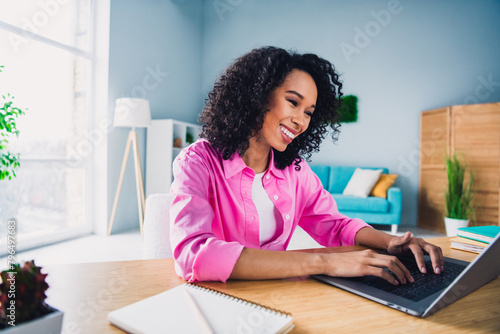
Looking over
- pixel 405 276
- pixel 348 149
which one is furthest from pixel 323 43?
pixel 405 276

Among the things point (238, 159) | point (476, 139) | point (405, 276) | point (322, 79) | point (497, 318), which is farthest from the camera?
point (476, 139)

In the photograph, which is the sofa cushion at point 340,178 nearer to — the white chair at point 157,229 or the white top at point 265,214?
the white top at point 265,214

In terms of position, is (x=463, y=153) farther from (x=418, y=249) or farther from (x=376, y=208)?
(x=418, y=249)

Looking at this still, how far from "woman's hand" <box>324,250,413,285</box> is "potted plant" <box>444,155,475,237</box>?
4.08m

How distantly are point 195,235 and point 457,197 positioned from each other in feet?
14.3

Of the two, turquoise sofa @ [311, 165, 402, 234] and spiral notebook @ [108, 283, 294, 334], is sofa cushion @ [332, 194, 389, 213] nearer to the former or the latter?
turquoise sofa @ [311, 165, 402, 234]

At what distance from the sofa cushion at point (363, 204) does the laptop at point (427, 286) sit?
371cm

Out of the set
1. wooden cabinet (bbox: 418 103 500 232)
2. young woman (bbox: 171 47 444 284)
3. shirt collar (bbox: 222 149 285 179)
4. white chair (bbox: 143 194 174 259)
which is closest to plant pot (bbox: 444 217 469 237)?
wooden cabinet (bbox: 418 103 500 232)

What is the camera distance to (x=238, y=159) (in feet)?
3.68

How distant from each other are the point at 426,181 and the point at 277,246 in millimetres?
4424

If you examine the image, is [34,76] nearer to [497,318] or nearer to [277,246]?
[277,246]

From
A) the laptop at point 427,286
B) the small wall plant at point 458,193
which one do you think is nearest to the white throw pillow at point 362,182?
the small wall plant at point 458,193

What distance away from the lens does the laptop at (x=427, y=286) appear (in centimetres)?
56

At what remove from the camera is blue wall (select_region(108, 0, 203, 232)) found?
158 inches
